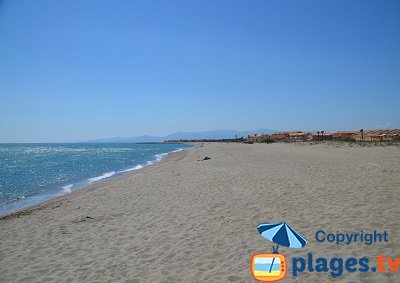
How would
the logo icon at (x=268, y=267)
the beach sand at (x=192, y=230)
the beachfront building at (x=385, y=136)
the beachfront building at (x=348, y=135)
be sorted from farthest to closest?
the beachfront building at (x=348, y=135) < the beachfront building at (x=385, y=136) < the beach sand at (x=192, y=230) < the logo icon at (x=268, y=267)

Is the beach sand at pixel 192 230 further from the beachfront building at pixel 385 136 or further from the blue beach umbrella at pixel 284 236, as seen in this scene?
the beachfront building at pixel 385 136

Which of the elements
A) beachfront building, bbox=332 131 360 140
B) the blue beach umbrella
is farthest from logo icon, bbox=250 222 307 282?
beachfront building, bbox=332 131 360 140

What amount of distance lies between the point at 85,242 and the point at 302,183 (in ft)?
28.6

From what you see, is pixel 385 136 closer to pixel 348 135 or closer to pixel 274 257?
pixel 348 135

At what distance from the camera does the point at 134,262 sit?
5441 millimetres

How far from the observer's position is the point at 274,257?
16.7ft

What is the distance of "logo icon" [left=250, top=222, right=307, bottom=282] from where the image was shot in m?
4.60

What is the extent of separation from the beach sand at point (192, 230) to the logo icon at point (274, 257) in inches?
5.5

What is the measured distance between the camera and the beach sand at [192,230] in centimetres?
502

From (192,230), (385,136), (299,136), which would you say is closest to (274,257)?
(192,230)

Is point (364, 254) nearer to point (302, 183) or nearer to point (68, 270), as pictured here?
point (68, 270)

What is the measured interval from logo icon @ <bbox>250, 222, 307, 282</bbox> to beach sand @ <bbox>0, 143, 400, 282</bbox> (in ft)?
0.46

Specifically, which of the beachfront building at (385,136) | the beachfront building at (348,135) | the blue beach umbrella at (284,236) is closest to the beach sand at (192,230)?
the blue beach umbrella at (284,236)

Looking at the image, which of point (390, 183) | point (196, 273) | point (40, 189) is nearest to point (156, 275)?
point (196, 273)
